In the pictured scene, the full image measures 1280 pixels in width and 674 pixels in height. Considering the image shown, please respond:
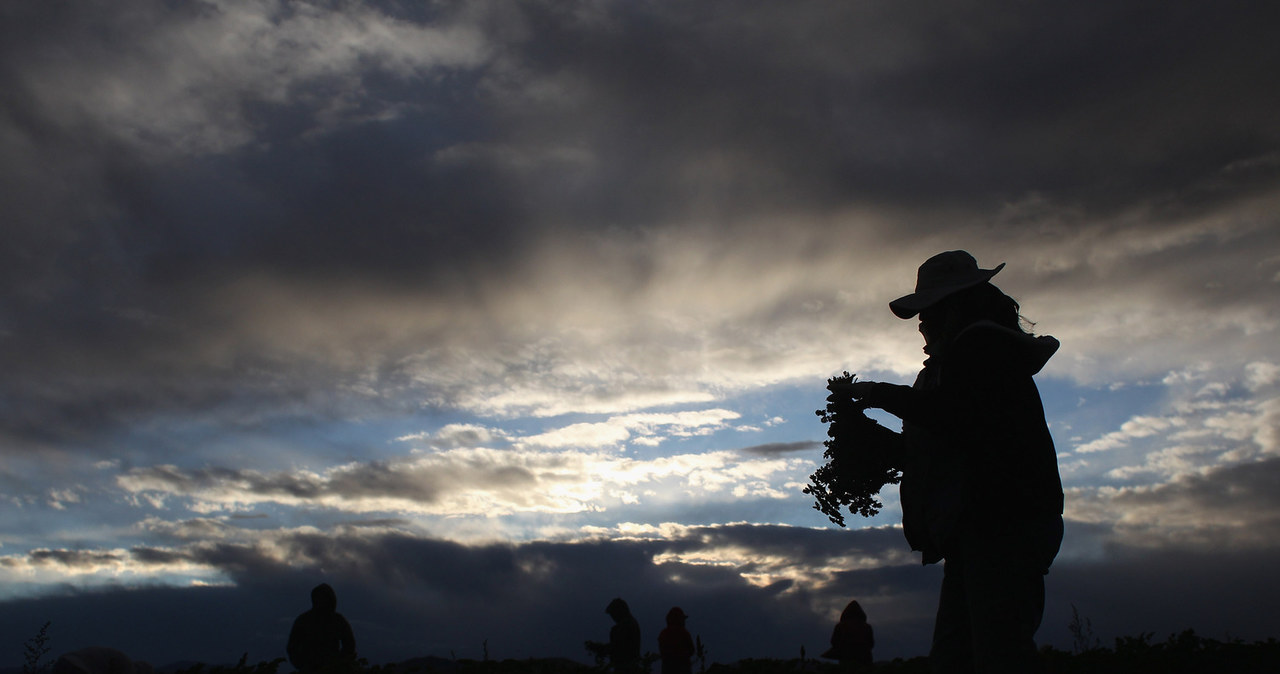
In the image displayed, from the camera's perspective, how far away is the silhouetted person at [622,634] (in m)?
12.0

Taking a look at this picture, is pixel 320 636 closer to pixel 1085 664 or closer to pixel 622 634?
pixel 622 634

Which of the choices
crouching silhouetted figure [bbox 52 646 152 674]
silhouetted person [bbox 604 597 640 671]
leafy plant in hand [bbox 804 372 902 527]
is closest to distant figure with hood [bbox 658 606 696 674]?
silhouetted person [bbox 604 597 640 671]

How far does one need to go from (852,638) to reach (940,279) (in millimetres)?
9535

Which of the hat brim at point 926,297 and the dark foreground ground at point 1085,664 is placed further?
the dark foreground ground at point 1085,664

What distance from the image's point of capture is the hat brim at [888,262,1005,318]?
3725 mm

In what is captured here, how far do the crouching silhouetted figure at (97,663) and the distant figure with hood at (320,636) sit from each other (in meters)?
1.98

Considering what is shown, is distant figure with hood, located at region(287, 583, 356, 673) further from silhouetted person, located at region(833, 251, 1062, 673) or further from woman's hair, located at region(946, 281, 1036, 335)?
woman's hair, located at region(946, 281, 1036, 335)

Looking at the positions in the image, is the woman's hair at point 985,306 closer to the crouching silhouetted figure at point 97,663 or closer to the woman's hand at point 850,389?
the woman's hand at point 850,389

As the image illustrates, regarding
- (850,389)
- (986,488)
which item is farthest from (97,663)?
(986,488)

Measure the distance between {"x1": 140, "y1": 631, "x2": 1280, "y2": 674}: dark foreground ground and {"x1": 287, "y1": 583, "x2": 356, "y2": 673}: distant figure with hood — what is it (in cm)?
85

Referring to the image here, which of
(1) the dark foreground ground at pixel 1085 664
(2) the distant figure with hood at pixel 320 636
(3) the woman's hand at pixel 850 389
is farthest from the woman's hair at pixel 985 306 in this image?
(2) the distant figure with hood at pixel 320 636

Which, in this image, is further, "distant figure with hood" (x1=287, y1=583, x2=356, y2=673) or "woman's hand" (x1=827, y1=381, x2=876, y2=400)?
"distant figure with hood" (x1=287, y1=583, x2=356, y2=673)

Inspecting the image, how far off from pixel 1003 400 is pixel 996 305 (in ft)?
1.85

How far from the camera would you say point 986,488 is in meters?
3.34
